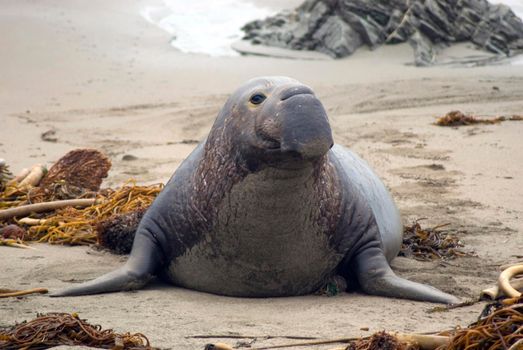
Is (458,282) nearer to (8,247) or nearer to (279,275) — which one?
(279,275)

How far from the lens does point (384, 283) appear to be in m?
4.95

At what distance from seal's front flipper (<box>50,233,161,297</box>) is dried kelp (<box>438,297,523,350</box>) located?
203 centimetres

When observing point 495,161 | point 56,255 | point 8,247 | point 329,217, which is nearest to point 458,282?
point 329,217

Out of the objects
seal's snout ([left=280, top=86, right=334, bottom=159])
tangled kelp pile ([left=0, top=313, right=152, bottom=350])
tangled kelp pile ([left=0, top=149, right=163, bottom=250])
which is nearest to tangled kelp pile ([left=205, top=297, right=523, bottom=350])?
tangled kelp pile ([left=0, top=313, right=152, bottom=350])

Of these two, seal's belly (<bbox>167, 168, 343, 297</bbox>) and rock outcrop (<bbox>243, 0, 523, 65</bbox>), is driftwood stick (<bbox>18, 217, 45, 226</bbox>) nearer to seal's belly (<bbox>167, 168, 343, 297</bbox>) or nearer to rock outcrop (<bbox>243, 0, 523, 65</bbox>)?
seal's belly (<bbox>167, 168, 343, 297</bbox>)

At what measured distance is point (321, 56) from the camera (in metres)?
15.5

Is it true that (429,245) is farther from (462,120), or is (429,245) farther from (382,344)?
(462,120)

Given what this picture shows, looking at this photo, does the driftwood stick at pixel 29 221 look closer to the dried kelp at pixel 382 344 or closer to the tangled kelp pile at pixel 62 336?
the tangled kelp pile at pixel 62 336

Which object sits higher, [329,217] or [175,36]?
[329,217]

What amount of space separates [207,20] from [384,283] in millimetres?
15620

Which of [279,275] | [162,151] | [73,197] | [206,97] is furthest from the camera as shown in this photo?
[206,97]

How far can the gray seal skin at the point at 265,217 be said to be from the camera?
435cm

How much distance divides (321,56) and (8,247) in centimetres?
1009

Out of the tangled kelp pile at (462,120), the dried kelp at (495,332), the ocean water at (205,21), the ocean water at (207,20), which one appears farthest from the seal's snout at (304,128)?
the ocean water at (205,21)
